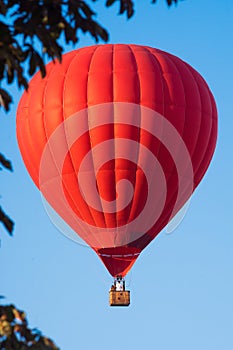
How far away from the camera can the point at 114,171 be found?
25953 millimetres

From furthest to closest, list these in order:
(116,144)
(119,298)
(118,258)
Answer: (118,258)
(119,298)
(116,144)

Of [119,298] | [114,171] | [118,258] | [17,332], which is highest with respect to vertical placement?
[114,171]

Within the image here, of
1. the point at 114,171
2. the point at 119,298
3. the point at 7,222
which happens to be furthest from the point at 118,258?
the point at 7,222

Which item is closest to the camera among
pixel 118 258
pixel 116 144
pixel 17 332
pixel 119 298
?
pixel 17 332

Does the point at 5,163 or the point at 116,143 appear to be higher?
the point at 116,143

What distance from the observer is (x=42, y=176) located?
88.3ft

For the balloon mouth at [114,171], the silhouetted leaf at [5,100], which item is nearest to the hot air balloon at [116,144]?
the balloon mouth at [114,171]

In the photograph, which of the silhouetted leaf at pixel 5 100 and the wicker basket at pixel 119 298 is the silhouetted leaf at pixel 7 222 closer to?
the silhouetted leaf at pixel 5 100

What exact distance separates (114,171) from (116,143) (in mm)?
710

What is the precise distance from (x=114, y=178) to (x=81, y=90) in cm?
236

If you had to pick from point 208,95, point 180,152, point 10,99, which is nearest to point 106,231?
point 180,152

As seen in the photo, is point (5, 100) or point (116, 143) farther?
point (116, 143)

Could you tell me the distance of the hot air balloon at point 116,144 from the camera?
25.7m

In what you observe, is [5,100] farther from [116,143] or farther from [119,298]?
[119,298]
